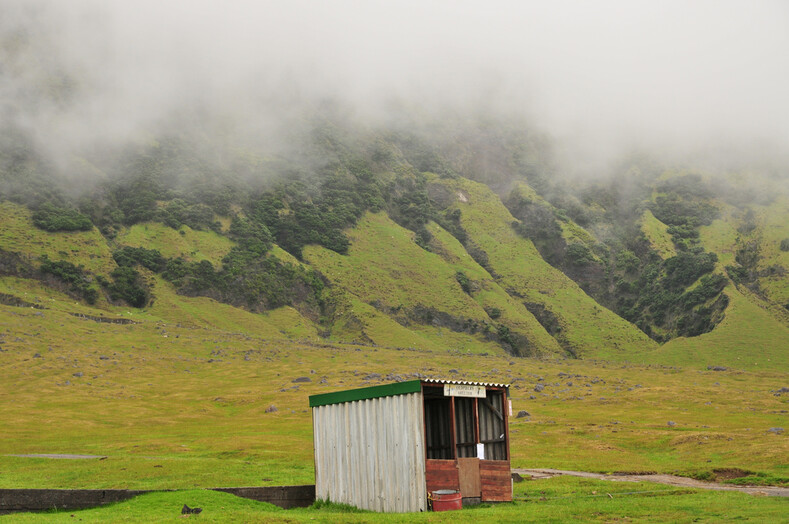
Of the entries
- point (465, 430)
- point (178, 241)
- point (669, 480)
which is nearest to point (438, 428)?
point (465, 430)

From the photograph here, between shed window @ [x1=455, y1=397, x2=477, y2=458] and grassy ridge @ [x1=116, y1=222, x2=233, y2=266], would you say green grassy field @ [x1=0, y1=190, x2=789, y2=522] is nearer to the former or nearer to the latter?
grassy ridge @ [x1=116, y1=222, x2=233, y2=266]

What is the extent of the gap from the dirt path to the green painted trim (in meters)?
15.7

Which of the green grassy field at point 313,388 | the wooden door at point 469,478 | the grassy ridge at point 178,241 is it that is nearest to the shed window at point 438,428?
the wooden door at point 469,478

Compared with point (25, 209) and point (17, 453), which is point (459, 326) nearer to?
point (25, 209)

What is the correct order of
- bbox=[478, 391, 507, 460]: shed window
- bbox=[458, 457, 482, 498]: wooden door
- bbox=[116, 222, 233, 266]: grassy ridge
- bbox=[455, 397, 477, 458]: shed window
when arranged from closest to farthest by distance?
bbox=[458, 457, 482, 498]: wooden door < bbox=[455, 397, 477, 458]: shed window < bbox=[478, 391, 507, 460]: shed window < bbox=[116, 222, 233, 266]: grassy ridge

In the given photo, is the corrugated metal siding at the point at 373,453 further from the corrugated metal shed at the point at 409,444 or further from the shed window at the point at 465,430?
the shed window at the point at 465,430

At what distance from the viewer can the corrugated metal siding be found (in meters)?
28.2

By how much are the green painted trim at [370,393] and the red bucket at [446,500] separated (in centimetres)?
416

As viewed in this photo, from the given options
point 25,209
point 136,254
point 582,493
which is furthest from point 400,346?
point 582,493

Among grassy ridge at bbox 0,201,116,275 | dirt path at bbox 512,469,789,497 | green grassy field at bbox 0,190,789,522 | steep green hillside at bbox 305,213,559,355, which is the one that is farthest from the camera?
steep green hillside at bbox 305,213,559,355

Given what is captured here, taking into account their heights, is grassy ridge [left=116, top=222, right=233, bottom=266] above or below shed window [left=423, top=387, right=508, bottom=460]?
above

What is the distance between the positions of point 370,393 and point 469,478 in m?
5.55

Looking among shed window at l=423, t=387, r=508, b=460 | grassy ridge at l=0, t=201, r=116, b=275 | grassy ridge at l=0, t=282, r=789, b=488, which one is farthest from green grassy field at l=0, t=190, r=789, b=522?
shed window at l=423, t=387, r=508, b=460

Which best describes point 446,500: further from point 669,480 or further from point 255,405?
point 255,405
